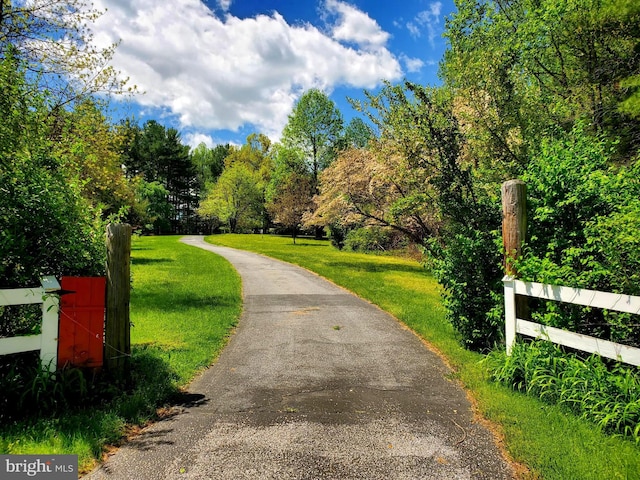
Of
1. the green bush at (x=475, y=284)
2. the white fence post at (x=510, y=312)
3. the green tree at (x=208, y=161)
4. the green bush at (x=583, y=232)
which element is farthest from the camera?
the green tree at (x=208, y=161)

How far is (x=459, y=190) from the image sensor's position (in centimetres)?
628

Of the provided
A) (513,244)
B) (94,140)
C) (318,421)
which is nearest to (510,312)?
(513,244)

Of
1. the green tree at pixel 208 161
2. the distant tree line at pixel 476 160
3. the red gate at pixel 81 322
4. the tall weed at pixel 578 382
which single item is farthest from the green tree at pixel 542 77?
the green tree at pixel 208 161

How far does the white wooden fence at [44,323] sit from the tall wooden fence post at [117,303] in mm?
544

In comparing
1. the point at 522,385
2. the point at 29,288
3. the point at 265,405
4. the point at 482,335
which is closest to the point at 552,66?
the point at 482,335

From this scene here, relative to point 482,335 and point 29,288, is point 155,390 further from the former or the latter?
point 482,335

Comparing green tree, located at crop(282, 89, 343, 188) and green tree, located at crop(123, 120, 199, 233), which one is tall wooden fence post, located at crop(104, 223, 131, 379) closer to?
green tree, located at crop(282, 89, 343, 188)

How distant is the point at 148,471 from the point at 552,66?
61.1 feet

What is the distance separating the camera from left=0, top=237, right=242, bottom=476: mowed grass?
10.6ft

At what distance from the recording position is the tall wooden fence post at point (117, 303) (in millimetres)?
4410

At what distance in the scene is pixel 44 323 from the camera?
12.8ft

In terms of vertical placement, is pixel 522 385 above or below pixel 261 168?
below

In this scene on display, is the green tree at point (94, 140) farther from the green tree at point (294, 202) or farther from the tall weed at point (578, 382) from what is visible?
the green tree at point (294, 202)

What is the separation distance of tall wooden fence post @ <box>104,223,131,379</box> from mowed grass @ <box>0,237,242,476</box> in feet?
0.85
